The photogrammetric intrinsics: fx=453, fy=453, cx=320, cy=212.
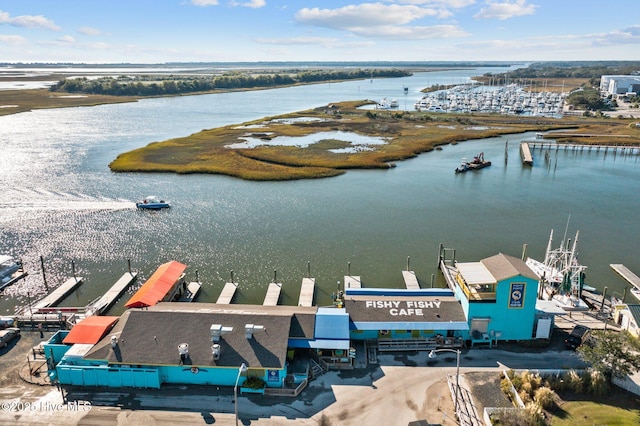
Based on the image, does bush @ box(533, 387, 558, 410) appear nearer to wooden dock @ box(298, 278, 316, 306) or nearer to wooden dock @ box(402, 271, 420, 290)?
wooden dock @ box(402, 271, 420, 290)

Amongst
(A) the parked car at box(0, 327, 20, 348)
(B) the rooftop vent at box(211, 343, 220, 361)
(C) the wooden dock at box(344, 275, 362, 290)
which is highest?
(B) the rooftop vent at box(211, 343, 220, 361)

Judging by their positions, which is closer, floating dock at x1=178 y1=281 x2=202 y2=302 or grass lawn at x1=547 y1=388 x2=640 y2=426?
grass lawn at x1=547 y1=388 x2=640 y2=426

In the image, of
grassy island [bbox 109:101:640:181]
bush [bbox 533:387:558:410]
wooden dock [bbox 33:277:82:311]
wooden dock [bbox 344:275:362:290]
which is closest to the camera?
bush [bbox 533:387:558:410]

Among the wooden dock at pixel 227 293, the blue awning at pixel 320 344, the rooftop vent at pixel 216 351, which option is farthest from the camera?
the wooden dock at pixel 227 293

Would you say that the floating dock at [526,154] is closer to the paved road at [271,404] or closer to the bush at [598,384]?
the bush at [598,384]

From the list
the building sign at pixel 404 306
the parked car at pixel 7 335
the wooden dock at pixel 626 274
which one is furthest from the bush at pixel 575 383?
the parked car at pixel 7 335

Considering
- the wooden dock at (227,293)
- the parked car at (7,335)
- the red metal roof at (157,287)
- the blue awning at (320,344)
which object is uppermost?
the red metal roof at (157,287)

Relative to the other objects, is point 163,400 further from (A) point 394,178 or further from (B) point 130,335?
(A) point 394,178

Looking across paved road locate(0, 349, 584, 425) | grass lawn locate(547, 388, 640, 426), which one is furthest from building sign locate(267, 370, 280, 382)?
grass lawn locate(547, 388, 640, 426)
